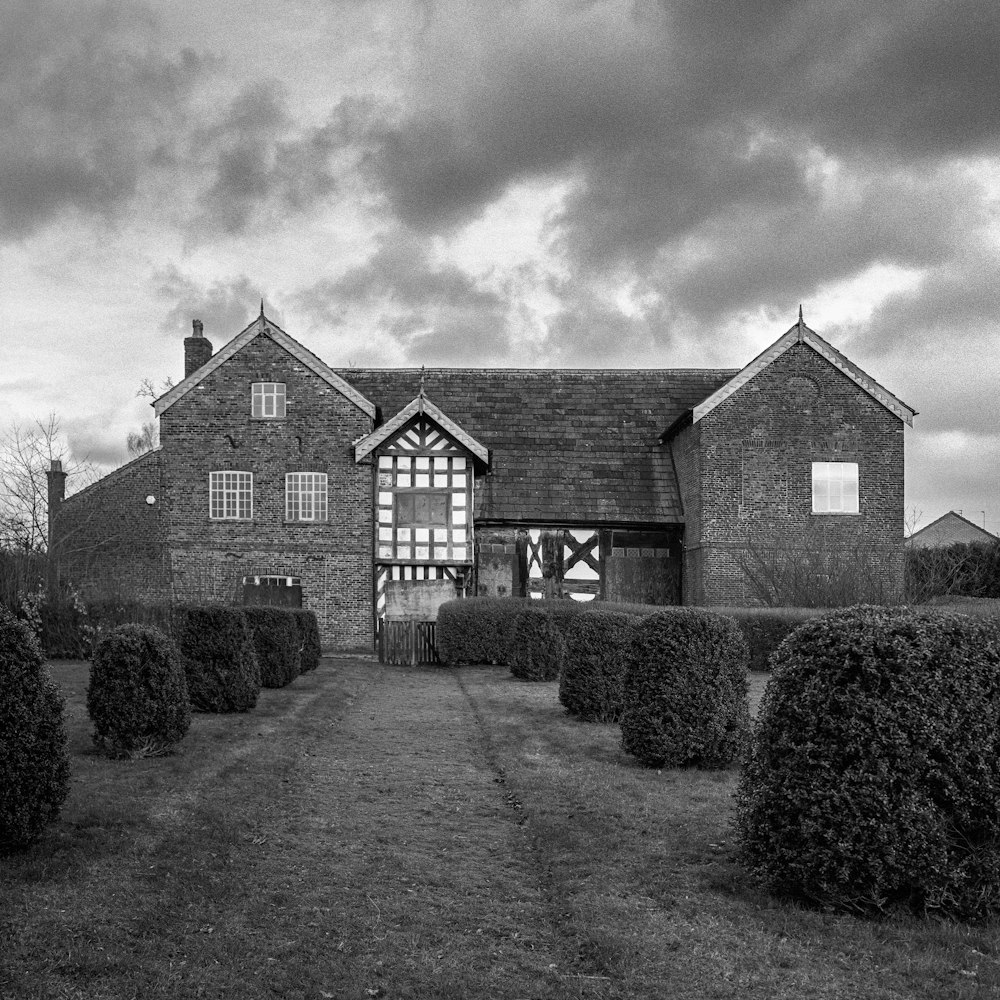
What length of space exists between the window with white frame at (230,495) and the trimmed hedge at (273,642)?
10.6 meters

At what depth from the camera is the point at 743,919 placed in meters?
6.80

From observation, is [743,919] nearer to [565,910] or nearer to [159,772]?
[565,910]

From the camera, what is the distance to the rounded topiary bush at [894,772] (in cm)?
667

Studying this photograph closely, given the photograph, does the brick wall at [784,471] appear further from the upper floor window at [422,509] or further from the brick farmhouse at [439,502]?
the upper floor window at [422,509]

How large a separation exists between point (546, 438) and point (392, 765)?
21.3m

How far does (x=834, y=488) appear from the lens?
30.3m

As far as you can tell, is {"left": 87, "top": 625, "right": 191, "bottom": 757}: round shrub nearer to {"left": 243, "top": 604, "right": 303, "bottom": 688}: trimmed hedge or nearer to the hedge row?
{"left": 243, "top": 604, "right": 303, "bottom": 688}: trimmed hedge

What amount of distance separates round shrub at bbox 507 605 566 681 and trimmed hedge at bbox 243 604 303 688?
16.5ft

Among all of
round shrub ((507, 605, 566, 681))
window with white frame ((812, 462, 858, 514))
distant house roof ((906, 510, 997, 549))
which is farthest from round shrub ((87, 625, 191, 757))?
distant house roof ((906, 510, 997, 549))

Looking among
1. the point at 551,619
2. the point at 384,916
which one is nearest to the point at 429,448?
the point at 551,619

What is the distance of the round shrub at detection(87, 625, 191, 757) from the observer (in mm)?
12180

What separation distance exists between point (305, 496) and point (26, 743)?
75.3ft

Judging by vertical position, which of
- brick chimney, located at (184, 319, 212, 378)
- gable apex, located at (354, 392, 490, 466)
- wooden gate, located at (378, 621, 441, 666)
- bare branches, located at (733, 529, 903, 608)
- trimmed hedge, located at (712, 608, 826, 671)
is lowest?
wooden gate, located at (378, 621, 441, 666)

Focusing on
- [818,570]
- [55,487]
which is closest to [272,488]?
[55,487]
